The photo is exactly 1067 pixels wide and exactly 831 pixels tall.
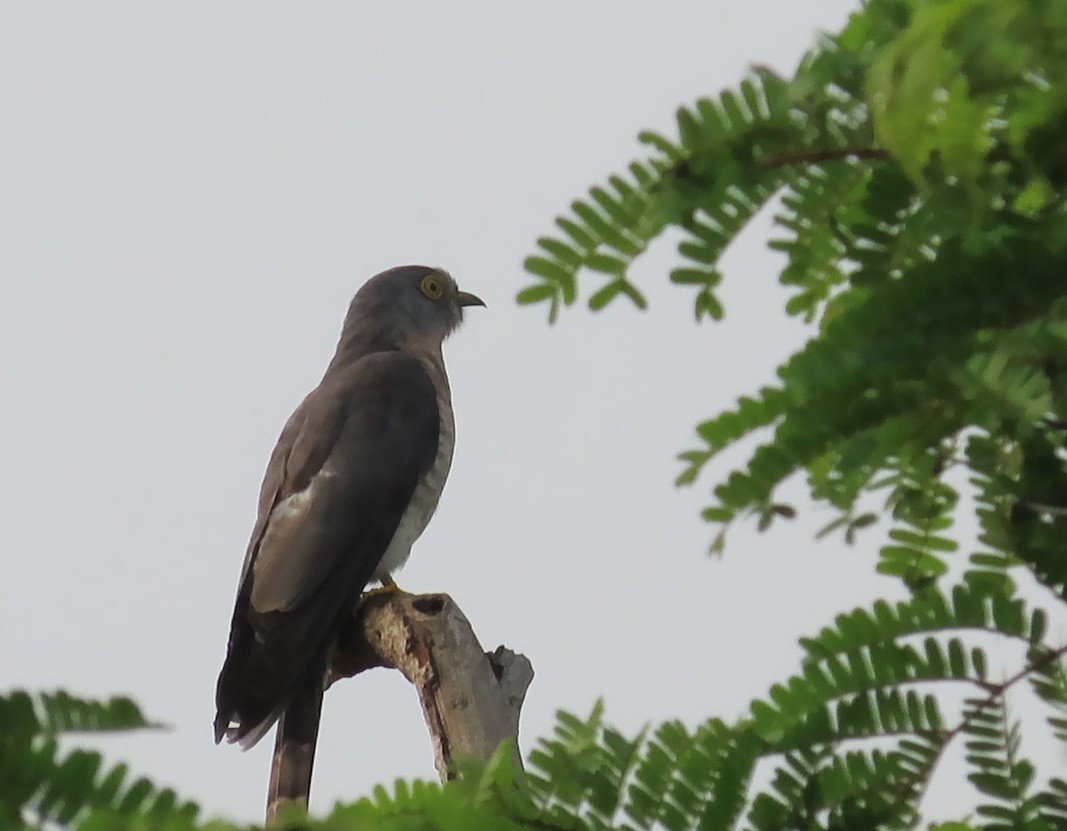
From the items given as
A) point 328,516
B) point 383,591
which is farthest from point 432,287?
point 383,591

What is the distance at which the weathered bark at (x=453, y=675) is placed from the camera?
3.52 m

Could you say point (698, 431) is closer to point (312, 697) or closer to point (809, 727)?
point (809, 727)

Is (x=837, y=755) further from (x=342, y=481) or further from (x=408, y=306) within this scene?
(x=408, y=306)

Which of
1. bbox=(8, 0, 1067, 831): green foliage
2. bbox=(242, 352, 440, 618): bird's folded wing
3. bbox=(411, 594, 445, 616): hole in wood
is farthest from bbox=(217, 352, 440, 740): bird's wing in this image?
bbox=(8, 0, 1067, 831): green foliage

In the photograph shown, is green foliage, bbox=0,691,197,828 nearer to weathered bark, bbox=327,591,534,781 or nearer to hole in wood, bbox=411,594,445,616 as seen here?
A: weathered bark, bbox=327,591,534,781

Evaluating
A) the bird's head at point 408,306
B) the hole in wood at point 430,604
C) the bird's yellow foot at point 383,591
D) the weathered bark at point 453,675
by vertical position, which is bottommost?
the weathered bark at point 453,675

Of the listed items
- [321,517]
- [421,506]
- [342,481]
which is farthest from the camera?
[421,506]

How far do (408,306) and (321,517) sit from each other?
219 centimetres

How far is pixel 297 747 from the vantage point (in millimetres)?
4582

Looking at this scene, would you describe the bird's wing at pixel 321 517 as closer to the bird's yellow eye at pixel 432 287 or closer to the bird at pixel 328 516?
the bird at pixel 328 516

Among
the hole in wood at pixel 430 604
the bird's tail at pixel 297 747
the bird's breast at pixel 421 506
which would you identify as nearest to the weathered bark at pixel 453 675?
the hole in wood at pixel 430 604

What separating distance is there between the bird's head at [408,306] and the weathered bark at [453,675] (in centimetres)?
301

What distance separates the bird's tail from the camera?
4.39m

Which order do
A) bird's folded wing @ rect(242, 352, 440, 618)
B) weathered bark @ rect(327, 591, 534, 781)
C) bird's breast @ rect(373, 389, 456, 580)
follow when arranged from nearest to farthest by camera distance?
weathered bark @ rect(327, 591, 534, 781) < bird's folded wing @ rect(242, 352, 440, 618) < bird's breast @ rect(373, 389, 456, 580)
